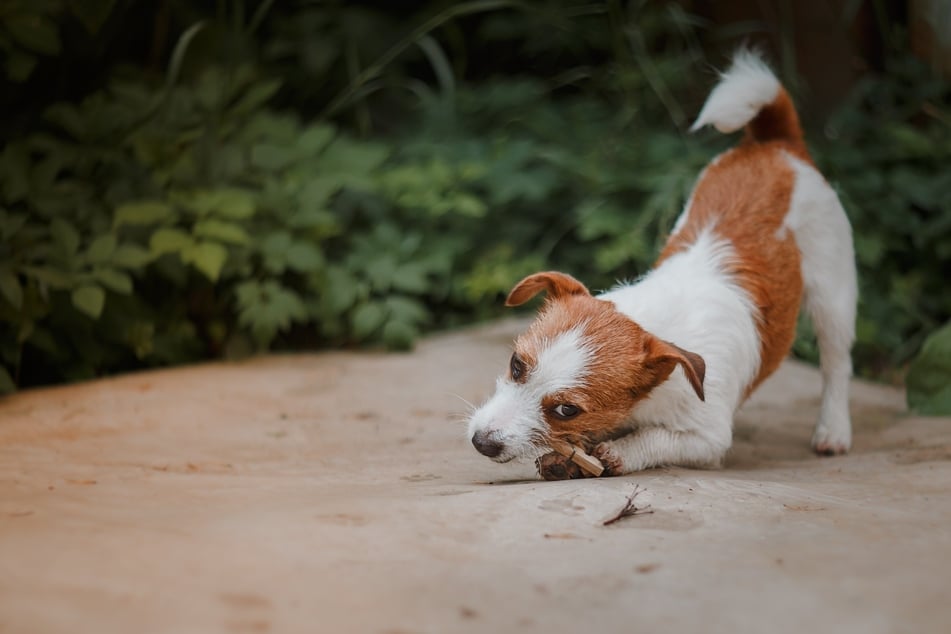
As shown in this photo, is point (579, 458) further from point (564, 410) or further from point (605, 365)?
point (605, 365)

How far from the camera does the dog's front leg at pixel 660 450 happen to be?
319cm

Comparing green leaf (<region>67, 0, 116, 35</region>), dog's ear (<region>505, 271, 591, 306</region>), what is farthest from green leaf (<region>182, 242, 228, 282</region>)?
dog's ear (<region>505, 271, 591, 306</region>)

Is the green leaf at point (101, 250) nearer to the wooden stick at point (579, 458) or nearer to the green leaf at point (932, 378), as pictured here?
the wooden stick at point (579, 458)

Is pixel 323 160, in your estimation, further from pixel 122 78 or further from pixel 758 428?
pixel 758 428

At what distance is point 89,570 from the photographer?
200cm

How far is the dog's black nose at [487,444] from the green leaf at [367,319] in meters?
2.50

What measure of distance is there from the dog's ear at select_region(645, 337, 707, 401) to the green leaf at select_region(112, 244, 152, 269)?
2806mm

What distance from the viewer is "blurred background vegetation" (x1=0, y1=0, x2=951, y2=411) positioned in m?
4.96

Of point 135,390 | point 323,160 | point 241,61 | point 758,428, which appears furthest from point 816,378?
point 241,61

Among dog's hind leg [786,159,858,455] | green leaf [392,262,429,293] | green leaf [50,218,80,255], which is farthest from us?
green leaf [392,262,429,293]

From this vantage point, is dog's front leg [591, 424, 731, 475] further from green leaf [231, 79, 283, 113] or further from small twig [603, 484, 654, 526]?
green leaf [231, 79, 283, 113]

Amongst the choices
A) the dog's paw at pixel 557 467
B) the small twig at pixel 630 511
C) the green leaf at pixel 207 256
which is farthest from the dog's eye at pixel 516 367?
the green leaf at pixel 207 256

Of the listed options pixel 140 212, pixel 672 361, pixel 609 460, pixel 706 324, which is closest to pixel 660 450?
pixel 609 460

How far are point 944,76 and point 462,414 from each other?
5737 millimetres
